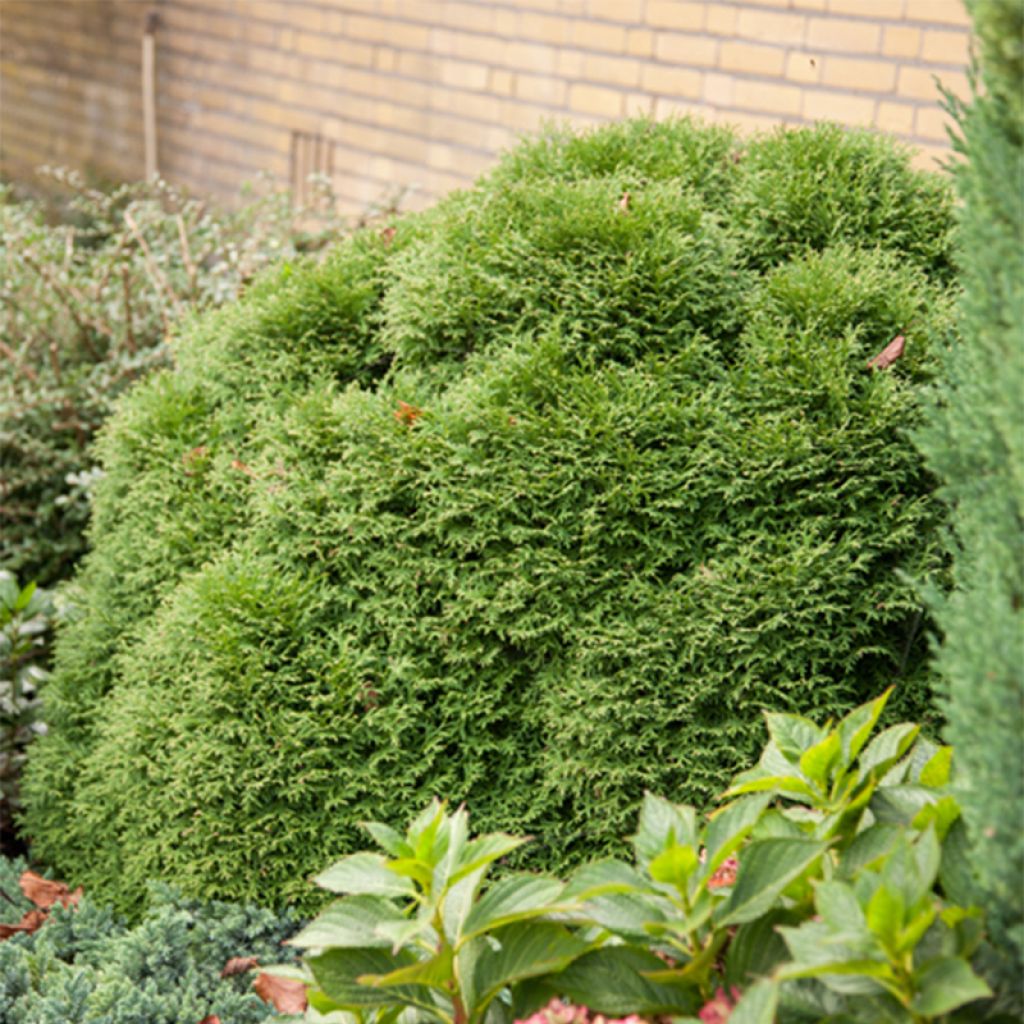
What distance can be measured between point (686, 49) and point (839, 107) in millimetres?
767

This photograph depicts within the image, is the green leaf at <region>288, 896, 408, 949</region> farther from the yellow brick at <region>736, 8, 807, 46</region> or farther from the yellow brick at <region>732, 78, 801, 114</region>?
the yellow brick at <region>736, 8, 807, 46</region>

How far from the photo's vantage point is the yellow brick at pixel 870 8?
384 centimetres

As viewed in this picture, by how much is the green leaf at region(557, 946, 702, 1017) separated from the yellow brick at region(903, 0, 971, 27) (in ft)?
9.86

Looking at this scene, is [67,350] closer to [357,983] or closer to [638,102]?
[638,102]

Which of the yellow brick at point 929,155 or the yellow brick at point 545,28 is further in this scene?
the yellow brick at point 545,28

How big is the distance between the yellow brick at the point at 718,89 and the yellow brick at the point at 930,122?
81 centimetres

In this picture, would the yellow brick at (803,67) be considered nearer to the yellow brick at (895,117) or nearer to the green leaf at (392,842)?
the yellow brick at (895,117)

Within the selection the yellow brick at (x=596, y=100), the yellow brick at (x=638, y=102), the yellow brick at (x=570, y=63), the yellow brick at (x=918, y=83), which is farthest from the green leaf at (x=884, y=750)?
the yellow brick at (x=570, y=63)

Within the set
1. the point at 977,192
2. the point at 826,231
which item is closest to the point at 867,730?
the point at 977,192

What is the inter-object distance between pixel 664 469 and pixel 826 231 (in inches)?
28.5

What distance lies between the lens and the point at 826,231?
2744 millimetres

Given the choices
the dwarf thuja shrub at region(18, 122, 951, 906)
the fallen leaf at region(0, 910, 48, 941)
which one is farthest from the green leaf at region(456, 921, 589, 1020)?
the fallen leaf at region(0, 910, 48, 941)

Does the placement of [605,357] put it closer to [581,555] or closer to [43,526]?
[581,555]

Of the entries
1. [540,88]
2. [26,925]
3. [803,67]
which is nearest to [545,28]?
[540,88]
